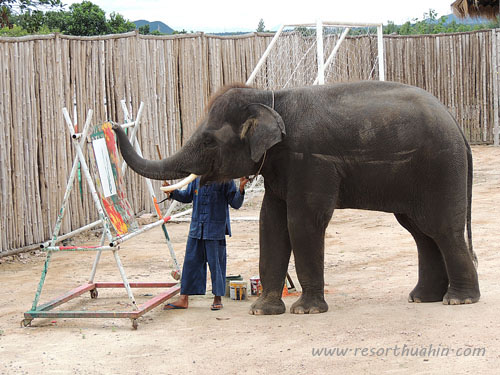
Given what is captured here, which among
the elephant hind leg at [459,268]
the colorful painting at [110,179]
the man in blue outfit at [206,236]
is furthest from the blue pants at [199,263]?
the elephant hind leg at [459,268]

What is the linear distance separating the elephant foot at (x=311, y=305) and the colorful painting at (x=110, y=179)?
1.59 meters

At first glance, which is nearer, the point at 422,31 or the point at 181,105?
the point at 181,105

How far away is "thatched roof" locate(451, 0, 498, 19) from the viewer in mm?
17641

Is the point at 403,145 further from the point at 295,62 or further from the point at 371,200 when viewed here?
the point at 295,62

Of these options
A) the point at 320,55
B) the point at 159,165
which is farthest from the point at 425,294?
the point at 320,55

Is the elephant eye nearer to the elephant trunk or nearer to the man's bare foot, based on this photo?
the elephant trunk

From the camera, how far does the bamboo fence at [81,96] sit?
9.41m

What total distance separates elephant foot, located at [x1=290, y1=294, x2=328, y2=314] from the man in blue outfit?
0.77 m

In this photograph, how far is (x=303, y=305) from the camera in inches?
254

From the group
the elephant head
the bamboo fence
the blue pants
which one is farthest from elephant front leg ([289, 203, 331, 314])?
the bamboo fence

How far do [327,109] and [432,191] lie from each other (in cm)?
107

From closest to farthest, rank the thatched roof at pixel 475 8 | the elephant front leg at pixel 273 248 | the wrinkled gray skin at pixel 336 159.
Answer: the wrinkled gray skin at pixel 336 159
the elephant front leg at pixel 273 248
the thatched roof at pixel 475 8

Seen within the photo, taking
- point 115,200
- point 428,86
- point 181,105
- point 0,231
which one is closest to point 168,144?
point 181,105

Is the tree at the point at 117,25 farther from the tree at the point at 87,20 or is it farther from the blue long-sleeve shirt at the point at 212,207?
the blue long-sleeve shirt at the point at 212,207
